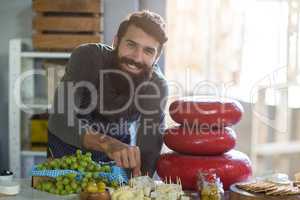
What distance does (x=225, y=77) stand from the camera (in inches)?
113

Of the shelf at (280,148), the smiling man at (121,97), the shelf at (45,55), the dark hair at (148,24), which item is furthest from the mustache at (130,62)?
the shelf at (280,148)

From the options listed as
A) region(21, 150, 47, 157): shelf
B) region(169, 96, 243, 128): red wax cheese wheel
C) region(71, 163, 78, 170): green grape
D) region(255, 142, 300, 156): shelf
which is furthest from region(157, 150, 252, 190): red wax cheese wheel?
region(255, 142, 300, 156): shelf

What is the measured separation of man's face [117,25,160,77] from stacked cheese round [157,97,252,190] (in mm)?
322

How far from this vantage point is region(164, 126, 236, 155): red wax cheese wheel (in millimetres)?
2129

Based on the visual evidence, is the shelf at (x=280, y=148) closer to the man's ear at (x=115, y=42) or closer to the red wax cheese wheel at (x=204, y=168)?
the red wax cheese wheel at (x=204, y=168)

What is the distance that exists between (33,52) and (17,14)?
268mm

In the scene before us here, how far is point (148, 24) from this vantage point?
7.90ft

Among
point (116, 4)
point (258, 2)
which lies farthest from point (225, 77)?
point (116, 4)

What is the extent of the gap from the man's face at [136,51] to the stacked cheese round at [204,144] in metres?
0.32

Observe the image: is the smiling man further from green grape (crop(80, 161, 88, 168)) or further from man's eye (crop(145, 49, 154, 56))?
green grape (crop(80, 161, 88, 168))

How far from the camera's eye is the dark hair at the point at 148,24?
7.89 feet

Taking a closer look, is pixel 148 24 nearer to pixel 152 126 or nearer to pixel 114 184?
pixel 152 126

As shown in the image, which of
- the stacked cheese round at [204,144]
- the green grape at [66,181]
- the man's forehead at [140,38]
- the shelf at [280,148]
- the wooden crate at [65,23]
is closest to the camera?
the green grape at [66,181]

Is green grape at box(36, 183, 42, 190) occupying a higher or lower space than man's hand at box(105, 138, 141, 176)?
lower
